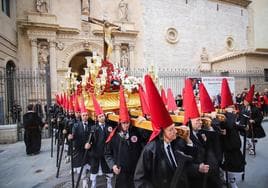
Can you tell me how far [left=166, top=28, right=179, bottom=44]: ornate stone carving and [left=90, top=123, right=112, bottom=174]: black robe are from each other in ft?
53.1

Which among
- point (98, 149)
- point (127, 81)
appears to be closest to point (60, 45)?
point (127, 81)

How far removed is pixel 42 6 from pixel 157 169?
54.7ft

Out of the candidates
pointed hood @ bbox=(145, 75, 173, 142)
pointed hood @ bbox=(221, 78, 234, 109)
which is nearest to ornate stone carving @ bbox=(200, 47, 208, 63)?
pointed hood @ bbox=(221, 78, 234, 109)

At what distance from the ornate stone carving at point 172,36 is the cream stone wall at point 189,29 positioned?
249 millimetres

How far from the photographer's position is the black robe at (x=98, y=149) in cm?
420

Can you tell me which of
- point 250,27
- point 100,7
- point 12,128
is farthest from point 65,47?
point 250,27

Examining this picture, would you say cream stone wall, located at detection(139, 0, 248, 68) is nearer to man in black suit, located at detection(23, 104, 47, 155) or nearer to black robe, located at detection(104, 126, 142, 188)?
man in black suit, located at detection(23, 104, 47, 155)

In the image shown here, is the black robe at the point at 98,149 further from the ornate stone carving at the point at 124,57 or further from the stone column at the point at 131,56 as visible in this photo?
the stone column at the point at 131,56

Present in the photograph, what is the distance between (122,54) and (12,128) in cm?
1024

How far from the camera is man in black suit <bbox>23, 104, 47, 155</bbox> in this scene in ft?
26.1

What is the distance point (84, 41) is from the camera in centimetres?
1720

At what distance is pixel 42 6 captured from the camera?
53.5 feet


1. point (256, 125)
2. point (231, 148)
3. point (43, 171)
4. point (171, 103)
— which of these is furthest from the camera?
point (256, 125)

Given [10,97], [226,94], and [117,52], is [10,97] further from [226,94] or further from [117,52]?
[226,94]
